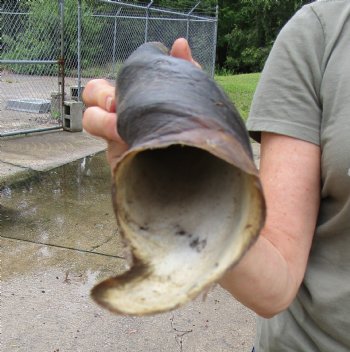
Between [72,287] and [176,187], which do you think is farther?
[72,287]

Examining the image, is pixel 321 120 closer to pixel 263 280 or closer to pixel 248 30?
pixel 263 280

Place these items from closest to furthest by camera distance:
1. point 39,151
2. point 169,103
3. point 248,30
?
1. point 169,103
2. point 39,151
3. point 248,30

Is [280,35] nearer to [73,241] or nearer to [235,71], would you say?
[73,241]

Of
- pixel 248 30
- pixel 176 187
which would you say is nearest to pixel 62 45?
pixel 176 187

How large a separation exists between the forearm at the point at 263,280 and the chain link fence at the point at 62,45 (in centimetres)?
638

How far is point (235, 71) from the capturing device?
30922 mm

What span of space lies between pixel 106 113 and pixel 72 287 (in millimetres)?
2894

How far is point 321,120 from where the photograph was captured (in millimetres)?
1293

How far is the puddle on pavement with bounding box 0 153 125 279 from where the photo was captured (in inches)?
159

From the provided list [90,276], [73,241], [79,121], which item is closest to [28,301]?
[90,276]

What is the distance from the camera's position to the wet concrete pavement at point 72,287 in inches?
122

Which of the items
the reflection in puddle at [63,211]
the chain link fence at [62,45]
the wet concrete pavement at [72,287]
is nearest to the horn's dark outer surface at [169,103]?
the wet concrete pavement at [72,287]

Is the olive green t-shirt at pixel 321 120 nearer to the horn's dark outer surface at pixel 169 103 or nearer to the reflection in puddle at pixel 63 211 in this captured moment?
the horn's dark outer surface at pixel 169 103

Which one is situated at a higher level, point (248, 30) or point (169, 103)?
point (169, 103)
